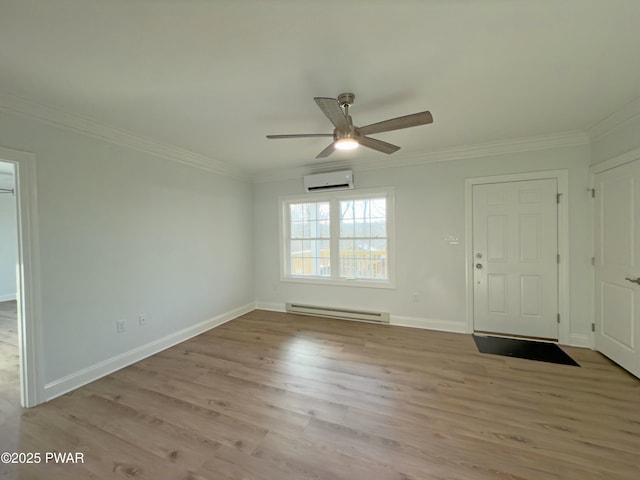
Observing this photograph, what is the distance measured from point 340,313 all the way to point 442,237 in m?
1.95

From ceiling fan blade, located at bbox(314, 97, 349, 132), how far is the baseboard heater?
291 centimetres

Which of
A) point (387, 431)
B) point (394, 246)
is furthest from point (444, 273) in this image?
point (387, 431)

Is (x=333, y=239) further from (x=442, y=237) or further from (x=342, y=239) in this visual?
(x=442, y=237)

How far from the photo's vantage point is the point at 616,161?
2652 millimetres

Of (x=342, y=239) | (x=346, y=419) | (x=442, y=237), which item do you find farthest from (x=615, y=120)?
(x=346, y=419)

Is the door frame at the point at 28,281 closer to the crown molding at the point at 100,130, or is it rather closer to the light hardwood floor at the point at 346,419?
the light hardwood floor at the point at 346,419

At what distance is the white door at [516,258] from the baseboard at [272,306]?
301 cm

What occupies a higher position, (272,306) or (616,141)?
(616,141)

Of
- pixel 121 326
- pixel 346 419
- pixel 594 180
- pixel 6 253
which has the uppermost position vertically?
pixel 594 180

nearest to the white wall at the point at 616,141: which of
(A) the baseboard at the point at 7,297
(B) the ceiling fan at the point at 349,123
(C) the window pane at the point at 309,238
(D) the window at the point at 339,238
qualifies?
(B) the ceiling fan at the point at 349,123

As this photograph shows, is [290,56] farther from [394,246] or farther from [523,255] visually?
[523,255]

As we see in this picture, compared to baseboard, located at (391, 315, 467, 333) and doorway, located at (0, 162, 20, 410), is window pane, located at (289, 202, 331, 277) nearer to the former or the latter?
baseboard, located at (391, 315, 467, 333)

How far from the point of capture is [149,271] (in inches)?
124

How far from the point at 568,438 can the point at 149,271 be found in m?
4.06
